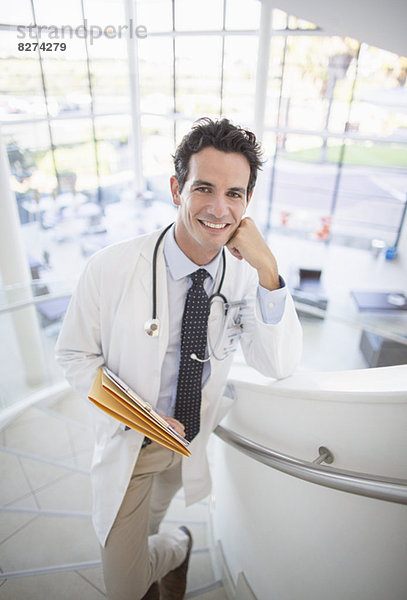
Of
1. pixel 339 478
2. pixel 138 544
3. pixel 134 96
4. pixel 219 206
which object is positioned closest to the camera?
pixel 339 478

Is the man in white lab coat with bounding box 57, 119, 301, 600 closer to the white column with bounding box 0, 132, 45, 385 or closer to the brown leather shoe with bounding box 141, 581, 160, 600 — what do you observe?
the brown leather shoe with bounding box 141, 581, 160, 600

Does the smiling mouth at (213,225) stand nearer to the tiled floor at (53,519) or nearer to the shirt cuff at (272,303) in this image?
the shirt cuff at (272,303)

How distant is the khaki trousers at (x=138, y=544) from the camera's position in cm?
160

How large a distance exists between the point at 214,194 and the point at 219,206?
0.05 m

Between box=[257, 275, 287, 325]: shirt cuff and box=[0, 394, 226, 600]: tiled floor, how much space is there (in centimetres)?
147

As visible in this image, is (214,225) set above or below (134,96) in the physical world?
below

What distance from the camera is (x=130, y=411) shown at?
1.28 m

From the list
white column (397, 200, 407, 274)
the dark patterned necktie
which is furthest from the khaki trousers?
white column (397, 200, 407, 274)

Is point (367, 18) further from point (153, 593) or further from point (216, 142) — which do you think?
point (153, 593)

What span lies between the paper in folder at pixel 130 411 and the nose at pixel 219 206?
654 millimetres

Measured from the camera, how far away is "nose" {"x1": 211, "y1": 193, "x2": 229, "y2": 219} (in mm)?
1418

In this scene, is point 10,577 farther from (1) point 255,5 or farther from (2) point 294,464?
(1) point 255,5

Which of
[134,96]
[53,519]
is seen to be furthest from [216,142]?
[134,96]

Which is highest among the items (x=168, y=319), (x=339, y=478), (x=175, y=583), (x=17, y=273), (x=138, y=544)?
(x=168, y=319)
